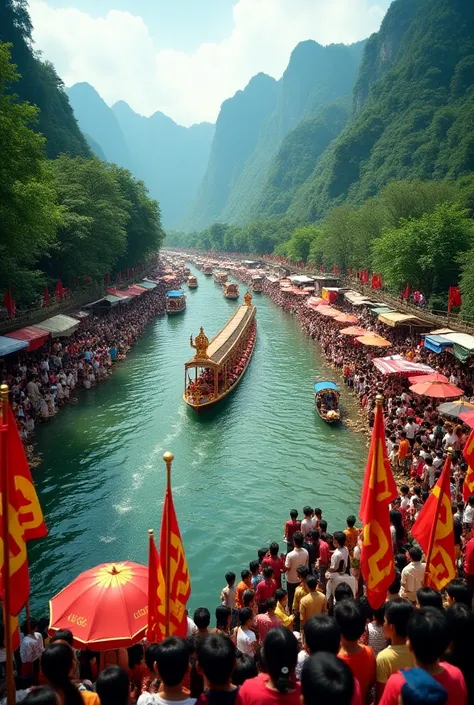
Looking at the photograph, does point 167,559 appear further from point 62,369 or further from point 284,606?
point 62,369

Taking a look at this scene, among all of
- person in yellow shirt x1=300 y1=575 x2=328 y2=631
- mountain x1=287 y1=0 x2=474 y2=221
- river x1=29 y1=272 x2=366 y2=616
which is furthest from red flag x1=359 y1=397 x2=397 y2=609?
mountain x1=287 y1=0 x2=474 y2=221

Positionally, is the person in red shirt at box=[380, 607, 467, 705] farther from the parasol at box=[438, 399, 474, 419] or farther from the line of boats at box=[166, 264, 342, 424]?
the line of boats at box=[166, 264, 342, 424]

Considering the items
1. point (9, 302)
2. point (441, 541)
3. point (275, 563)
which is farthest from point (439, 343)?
point (9, 302)

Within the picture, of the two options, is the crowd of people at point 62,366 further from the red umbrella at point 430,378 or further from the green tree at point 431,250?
the green tree at point 431,250

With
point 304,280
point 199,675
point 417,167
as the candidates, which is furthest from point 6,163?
point 417,167

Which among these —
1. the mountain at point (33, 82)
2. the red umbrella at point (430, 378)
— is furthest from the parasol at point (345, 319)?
the mountain at point (33, 82)

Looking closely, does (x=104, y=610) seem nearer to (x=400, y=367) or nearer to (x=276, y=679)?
(x=276, y=679)
